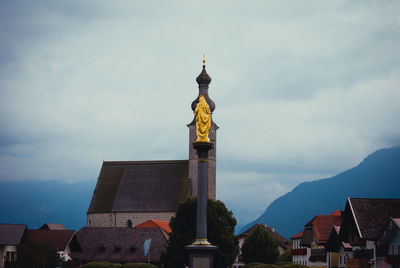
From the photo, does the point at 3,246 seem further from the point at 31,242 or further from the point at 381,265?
the point at 381,265

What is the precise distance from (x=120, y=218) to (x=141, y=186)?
283 inches

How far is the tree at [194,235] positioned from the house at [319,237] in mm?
9683

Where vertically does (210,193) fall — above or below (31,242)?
above

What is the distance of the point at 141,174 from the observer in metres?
122

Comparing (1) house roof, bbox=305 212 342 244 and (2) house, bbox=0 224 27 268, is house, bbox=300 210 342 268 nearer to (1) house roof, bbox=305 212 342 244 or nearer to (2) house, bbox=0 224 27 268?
(1) house roof, bbox=305 212 342 244

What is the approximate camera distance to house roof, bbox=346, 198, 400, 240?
52406 mm

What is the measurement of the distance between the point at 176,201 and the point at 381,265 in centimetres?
6494

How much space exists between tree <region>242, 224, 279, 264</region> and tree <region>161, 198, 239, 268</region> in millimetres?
19625

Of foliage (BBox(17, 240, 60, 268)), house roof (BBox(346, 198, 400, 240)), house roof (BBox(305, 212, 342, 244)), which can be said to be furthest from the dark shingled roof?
house roof (BBox(346, 198, 400, 240))

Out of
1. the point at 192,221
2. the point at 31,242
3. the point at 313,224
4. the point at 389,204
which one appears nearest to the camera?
the point at 389,204

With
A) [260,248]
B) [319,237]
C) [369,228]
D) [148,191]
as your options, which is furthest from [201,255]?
[148,191]

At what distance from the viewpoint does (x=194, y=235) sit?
70.1 m

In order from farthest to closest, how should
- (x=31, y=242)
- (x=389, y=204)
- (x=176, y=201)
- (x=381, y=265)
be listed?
(x=176, y=201), (x=31, y=242), (x=389, y=204), (x=381, y=265)

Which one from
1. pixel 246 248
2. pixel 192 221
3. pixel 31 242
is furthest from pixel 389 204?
pixel 246 248
